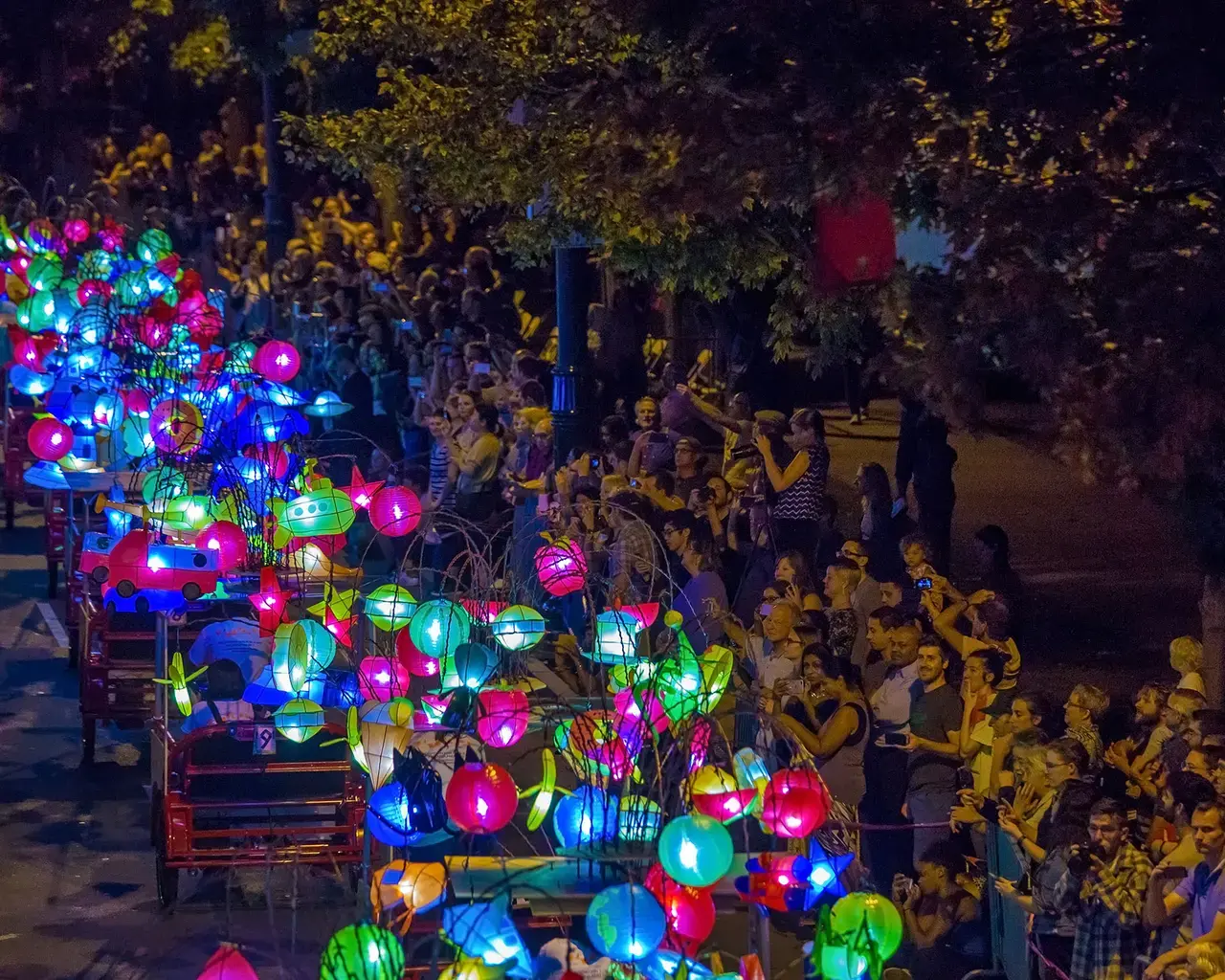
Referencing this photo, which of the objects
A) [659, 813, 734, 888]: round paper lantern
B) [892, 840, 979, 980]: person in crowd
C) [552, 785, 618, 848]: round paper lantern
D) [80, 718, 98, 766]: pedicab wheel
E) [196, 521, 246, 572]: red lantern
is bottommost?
[80, 718, 98, 766]: pedicab wheel

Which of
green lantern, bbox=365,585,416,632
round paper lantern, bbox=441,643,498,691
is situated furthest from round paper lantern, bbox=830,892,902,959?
green lantern, bbox=365,585,416,632

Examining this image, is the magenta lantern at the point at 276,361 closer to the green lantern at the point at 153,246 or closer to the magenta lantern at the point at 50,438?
the magenta lantern at the point at 50,438

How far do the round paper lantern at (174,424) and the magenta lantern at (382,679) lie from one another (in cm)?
437

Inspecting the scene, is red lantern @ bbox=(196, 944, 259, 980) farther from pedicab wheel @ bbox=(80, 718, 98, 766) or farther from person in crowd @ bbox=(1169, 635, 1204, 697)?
pedicab wheel @ bbox=(80, 718, 98, 766)

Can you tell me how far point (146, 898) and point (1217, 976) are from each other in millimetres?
6424

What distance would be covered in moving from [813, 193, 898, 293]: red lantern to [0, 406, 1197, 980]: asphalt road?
1.63m

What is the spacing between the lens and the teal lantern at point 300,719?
394 inches

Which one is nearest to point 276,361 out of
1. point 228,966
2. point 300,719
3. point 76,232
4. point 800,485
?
point 800,485

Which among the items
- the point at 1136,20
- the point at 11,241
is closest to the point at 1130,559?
the point at 1136,20

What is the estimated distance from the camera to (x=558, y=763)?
10.1 m

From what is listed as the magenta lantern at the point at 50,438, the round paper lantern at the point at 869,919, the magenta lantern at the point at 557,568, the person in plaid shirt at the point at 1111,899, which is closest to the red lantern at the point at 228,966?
the round paper lantern at the point at 869,919

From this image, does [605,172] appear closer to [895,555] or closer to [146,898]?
[895,555]

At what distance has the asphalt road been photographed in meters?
10.1

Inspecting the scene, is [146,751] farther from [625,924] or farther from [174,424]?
[625,924]
